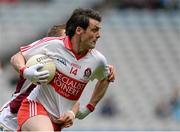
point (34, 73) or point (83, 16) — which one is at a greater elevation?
point (83, 16)

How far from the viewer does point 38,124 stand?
7.75 metres

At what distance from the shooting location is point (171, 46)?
1983cm

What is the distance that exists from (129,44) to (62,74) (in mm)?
11735

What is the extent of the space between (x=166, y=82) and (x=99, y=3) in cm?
253

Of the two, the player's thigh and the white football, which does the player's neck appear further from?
the player's thigh

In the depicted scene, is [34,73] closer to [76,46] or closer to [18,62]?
[18,62]

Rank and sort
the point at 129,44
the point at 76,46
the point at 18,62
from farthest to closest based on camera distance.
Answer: the point at 129,44 → the point at 76,46 → the point at 18,62

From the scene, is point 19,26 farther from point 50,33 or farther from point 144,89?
point 50,33

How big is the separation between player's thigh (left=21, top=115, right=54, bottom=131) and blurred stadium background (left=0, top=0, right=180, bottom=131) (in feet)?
31.9

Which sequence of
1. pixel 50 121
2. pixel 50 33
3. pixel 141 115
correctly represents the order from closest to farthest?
pixel 50 121
pixel 50 33
pixel 141 115

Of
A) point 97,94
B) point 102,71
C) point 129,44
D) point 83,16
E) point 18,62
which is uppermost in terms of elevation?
point 83,16

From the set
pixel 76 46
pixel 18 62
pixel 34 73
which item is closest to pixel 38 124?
pixel 34 73

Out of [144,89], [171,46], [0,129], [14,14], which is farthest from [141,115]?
[0,129]

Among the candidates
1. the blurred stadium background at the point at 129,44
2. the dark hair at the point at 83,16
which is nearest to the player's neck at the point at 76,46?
the dark hair at the point at 83,16
